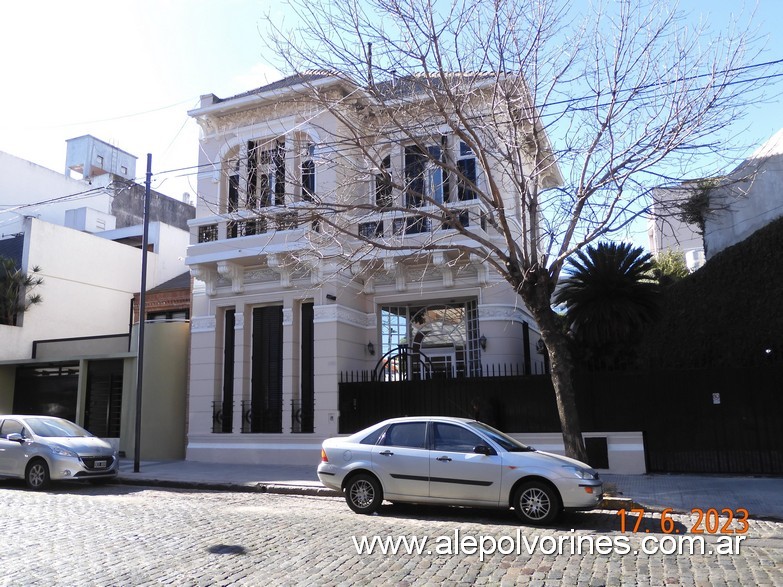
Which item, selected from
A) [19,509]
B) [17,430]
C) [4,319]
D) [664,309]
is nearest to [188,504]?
[19,509]

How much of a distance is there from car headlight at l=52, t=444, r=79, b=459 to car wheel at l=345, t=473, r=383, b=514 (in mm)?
6660

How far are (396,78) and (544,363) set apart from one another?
8617mm

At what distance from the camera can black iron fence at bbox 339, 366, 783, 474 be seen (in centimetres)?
1284

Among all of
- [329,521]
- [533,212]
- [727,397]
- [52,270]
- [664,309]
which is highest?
[52,270]

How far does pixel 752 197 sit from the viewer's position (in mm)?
16156

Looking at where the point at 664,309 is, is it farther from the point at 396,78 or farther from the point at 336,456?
the point at 336,456

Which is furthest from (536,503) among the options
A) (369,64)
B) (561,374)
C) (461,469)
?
(369,64)

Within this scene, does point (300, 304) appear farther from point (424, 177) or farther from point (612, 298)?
point (612, 298)

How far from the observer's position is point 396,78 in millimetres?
11883

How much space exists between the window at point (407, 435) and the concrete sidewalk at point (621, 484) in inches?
118

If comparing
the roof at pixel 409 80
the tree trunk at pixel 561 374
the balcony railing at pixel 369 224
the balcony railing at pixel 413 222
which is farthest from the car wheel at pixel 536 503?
the balcony railing at pixel 413 222

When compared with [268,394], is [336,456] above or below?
below

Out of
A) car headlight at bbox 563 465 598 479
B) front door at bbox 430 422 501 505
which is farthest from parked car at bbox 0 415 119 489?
car headlight at bbox 563 465 598 479

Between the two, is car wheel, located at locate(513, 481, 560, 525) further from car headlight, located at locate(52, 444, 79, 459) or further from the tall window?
car headlight, located at locate(52, 444, 79, 459)
